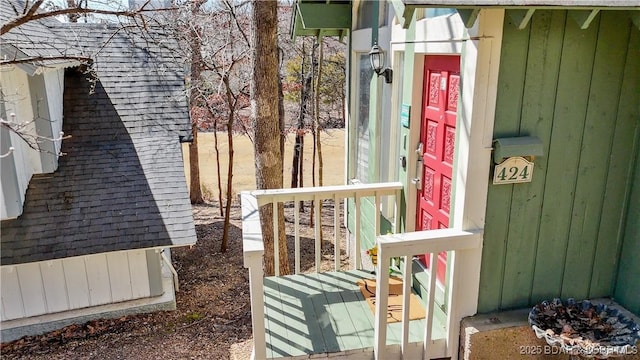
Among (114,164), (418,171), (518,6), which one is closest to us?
(518,6)

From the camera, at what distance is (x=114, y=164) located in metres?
6.73

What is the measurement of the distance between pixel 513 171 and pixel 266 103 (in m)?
3.21

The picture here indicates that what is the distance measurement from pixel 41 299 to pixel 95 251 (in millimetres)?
1046

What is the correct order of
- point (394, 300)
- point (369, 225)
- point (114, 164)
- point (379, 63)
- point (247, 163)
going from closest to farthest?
point (394, 300), point (379, 63), point (369, 225), point (114, 164), point (247, 163)

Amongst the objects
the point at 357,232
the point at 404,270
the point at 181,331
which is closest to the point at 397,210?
the point at 357,232

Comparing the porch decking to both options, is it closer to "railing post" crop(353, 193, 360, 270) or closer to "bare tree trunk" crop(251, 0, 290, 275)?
"railing post" crop(353, 193, 360, 270)

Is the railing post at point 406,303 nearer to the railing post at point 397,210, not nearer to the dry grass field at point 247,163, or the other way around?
the railing post at point 397,210

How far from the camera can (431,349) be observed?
304 centimetres

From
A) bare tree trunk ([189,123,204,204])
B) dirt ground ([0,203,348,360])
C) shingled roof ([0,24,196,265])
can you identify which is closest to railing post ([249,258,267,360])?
dirt ground ([0,203,348,360])

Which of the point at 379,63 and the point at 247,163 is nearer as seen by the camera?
the point at 379,63

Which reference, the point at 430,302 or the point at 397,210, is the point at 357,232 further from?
the point at 430,302

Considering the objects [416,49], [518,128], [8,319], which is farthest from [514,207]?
[8,319]

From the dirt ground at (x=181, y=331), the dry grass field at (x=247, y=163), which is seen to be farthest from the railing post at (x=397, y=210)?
the dry grass field at (x=247, y=163)

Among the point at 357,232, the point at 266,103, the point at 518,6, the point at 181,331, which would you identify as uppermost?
the point at 518,6
